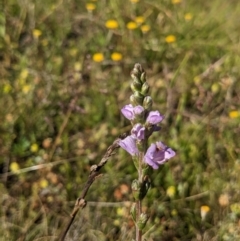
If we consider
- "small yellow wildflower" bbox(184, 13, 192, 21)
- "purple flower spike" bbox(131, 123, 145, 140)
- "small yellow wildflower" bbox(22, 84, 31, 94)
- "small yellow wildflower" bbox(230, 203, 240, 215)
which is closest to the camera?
"purple flower spike" bbox(131, 123, 145, 140)

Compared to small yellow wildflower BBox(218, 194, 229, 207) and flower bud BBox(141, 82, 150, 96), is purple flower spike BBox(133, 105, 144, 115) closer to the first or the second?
flower bud BBox(141, 82, 150, 96)

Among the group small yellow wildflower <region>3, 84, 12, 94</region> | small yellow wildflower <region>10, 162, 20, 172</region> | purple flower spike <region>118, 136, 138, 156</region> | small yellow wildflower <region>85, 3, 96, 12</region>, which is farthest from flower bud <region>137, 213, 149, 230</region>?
small yellow wildflower <region>85, 3, 96, 12</region>

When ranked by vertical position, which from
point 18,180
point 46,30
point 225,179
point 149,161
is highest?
point 149,161

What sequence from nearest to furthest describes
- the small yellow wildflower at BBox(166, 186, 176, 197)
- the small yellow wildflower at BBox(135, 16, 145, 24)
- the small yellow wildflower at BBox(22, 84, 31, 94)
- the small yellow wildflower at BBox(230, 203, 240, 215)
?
the small yellow wildflower at BBox(230, 203, 240, 215) < the small yellow wildflower at BBox(166, 186, 176, 197) < the small yellow wildflower at BBox(22, 84, 31, 94) < the small yellow wildflower at BBox(135, 16, 145, 24)

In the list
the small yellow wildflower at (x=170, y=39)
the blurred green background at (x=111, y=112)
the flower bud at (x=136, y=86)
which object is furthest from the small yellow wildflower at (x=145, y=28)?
the flower bud at (x=136, y=86)

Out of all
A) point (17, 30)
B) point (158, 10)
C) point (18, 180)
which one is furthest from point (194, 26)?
point (18, 180)

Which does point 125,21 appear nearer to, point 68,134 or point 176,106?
point 176,106

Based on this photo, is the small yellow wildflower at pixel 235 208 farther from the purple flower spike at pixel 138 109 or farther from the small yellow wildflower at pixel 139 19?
the small yellow wildflower at pixel 139 19
